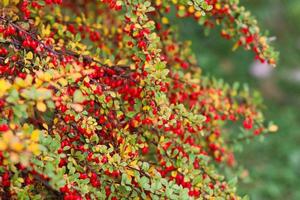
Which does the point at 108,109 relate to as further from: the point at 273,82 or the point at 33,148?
the point at 273,82

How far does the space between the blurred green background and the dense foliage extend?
197 cm

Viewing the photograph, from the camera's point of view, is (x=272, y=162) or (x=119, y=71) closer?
(x=119, y=71)

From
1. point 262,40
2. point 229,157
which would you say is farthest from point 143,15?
point 229,157

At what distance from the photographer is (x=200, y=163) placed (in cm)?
206

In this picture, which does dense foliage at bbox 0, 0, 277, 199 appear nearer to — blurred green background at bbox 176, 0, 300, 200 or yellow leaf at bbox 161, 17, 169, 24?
yellow leaf at bbox 161, 17, 169, 24

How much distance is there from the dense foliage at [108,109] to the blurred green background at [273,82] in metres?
1.97

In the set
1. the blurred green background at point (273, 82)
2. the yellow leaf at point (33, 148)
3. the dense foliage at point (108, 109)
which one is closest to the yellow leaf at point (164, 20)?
the dense foliage at point (108, 109)

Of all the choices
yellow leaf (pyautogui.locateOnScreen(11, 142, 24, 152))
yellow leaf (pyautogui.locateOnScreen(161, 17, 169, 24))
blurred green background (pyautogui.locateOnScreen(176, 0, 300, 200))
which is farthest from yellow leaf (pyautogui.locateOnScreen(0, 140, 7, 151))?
blurred green background (pyautogui.locateOnScreen(176, 0, 300, 200))

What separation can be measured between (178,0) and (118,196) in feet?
2.29

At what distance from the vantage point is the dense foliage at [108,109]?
1.62m

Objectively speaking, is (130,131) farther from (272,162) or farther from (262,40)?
(272,162)

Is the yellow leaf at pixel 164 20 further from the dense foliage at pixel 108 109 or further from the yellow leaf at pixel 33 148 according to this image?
the yellow leaf at pixel 33 148

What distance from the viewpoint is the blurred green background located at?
4211 millimetres

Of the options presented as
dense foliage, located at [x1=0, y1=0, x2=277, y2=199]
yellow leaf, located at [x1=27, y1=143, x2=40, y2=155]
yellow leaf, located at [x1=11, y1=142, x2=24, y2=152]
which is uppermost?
dense foliage, located at [x1=0, y1=0, x2=277, y2=199]
